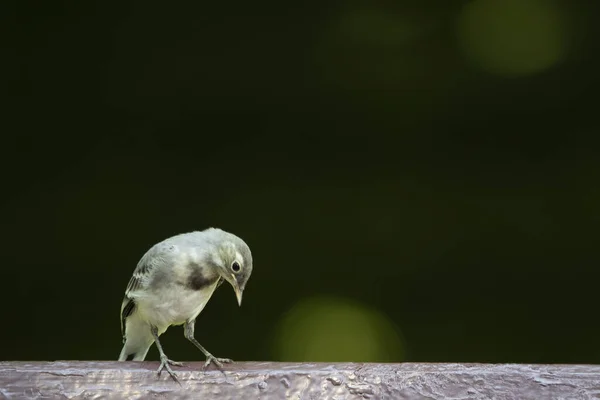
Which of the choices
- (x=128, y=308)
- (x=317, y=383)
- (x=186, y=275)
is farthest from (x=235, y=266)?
(x=317, y=383)

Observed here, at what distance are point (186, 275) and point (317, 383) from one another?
97cm

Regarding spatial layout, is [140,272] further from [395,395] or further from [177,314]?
[395,395]

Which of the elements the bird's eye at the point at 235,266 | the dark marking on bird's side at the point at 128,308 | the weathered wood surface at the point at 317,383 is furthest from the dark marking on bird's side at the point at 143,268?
the weathered wood surface at the point at 317,383

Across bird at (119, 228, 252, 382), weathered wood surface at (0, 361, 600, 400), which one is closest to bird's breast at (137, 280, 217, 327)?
bird at (119, 228, 252, 382)

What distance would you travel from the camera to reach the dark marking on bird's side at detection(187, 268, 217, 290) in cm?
200

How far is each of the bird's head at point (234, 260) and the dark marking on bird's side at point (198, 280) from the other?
0.04 meters

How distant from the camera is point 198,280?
2.01 meters

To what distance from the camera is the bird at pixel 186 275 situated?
198cm

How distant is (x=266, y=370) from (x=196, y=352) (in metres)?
3.00

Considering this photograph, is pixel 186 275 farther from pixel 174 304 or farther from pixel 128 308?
pixel 128 308

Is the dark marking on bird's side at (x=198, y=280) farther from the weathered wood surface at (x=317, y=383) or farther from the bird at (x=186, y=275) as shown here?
the weathered wood surface at (x=317, y=383)

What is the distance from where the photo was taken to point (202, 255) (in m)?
2.00

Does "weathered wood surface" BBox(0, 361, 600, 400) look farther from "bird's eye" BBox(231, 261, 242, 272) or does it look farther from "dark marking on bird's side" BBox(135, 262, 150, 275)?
"dark marking on bird's side" BBox(135, 262, 150, 275)

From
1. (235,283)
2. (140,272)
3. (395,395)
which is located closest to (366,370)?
(395,395)
